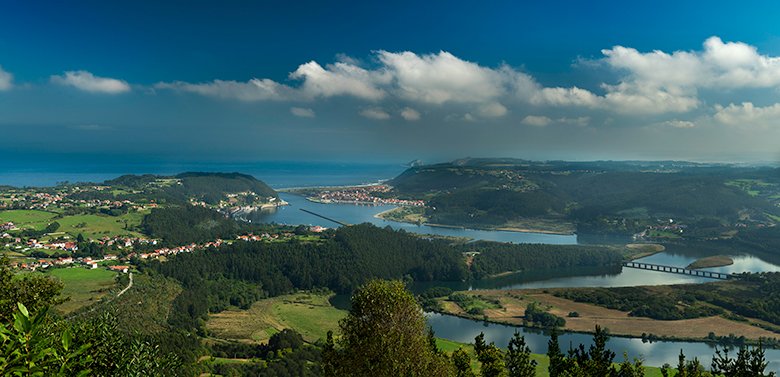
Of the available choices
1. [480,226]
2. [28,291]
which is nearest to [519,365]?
[28,291]

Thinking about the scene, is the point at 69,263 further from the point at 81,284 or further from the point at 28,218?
the point at 28,218

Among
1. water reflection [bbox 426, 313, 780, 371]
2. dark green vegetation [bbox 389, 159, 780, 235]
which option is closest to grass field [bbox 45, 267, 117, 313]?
water reflection [bbox 426, 313, 780, 371]

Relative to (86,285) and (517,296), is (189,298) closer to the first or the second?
(86,285)

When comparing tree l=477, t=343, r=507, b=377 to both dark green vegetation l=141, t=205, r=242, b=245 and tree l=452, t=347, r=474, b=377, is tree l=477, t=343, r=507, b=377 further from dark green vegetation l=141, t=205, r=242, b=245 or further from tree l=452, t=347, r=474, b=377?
dark green vegetation l=141, t=205, r=242, b=245

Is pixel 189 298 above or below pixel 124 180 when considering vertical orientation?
below

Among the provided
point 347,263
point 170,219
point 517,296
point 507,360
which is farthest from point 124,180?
point 507,360

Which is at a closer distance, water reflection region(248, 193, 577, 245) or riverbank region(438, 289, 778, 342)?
riverbank region(438, 289, 778, 342)
